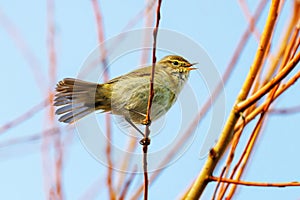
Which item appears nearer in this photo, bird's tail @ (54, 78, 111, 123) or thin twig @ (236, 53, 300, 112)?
thin twig @ (236, 53, 300, 112)

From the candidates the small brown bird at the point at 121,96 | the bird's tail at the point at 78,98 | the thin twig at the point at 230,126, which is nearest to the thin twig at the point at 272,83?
the thin twig at the point at 230,126

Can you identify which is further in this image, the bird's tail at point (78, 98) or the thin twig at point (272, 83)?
the bird's tail at point (78, 98)

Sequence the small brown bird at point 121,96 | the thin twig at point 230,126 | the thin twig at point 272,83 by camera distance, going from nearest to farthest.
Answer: the thin twig at point 272,83
the thin twig at point 230,126
the small brown bird at point 121,96

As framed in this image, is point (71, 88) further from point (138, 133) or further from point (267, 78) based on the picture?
point (267, 78)

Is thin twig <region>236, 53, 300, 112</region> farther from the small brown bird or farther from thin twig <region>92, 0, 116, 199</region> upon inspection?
the small brown bird

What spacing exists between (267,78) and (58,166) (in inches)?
39.8

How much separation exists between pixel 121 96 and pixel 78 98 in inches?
11.2

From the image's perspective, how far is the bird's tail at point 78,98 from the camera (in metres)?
2.88

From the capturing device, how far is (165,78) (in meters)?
3.14

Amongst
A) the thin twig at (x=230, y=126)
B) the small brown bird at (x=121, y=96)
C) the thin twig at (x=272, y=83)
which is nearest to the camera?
the thin twig at (x=272, y=83)

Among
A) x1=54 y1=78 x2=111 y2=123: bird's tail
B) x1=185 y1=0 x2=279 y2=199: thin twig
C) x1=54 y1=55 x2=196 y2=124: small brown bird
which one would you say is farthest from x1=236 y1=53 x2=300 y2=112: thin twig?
x1=54 y1=78 x2=111 y2=123: bird's tail

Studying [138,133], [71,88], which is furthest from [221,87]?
[71,88]

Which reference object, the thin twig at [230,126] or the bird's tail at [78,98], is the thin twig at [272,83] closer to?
the thin twig at [230,126]

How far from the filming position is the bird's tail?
288 cm
